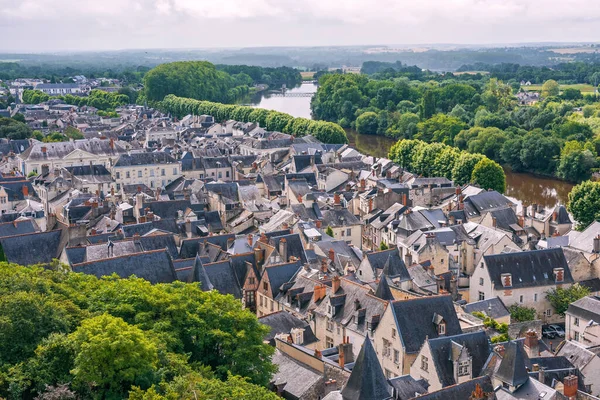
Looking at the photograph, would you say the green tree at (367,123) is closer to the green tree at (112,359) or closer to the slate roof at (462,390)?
the slate roof at (462,390)

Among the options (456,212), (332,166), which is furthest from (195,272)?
(332,166)

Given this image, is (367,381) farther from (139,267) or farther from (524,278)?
(524,278)

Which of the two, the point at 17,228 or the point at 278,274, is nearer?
the point at 278,274

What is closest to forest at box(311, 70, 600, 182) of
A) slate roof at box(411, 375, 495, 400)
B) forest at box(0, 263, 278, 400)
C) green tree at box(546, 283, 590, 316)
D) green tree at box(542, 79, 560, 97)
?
green tree at box(542, 79, 560, 97)

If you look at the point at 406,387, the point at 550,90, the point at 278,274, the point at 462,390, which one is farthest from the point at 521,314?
the point at 550,90

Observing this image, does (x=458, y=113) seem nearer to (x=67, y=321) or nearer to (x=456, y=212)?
(x=456, y=212)

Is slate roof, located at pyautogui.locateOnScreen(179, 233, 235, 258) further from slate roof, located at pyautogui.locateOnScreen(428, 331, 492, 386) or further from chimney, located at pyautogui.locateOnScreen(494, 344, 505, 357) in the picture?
chimney, located at pyautogui.locateOnScreen(494, 344, 505, 357)
